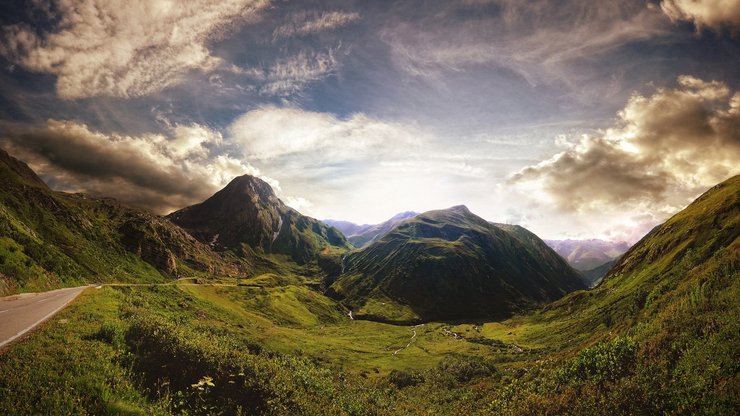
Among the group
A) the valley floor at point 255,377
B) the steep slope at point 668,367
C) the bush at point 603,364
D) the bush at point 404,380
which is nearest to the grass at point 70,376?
the valley floor at point 255,377

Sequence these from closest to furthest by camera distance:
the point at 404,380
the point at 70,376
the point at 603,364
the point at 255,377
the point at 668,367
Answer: the point at 70,376
the point at 668,367
the point at 603,364
the point at 255,377
the point at 404,380

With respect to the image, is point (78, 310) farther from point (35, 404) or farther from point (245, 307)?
point (245, 307)

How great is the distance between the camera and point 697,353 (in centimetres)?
A: 1617

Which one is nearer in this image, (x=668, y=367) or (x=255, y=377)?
(x=668, y=367)

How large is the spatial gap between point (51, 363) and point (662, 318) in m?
35.1

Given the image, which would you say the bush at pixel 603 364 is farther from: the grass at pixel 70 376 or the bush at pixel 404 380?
the bush at pixel 404 380

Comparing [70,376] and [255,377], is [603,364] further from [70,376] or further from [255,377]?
[70,376]

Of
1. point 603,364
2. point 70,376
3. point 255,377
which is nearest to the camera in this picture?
point 70,376

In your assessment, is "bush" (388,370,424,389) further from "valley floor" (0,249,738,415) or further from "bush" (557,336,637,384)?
"bush" (557,336,637,384)

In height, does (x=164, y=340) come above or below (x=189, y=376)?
above

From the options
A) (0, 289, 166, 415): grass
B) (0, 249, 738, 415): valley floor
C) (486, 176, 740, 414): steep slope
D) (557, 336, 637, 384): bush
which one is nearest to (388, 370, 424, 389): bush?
(0, 249, 738, 415): valley floor

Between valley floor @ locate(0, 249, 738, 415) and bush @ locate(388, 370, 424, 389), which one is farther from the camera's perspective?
bush @ locate(388, 370, 424, 389)

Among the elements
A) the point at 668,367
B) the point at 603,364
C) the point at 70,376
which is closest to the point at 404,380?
the point at 603,364

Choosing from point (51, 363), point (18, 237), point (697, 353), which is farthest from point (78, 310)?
point (18, 237)
